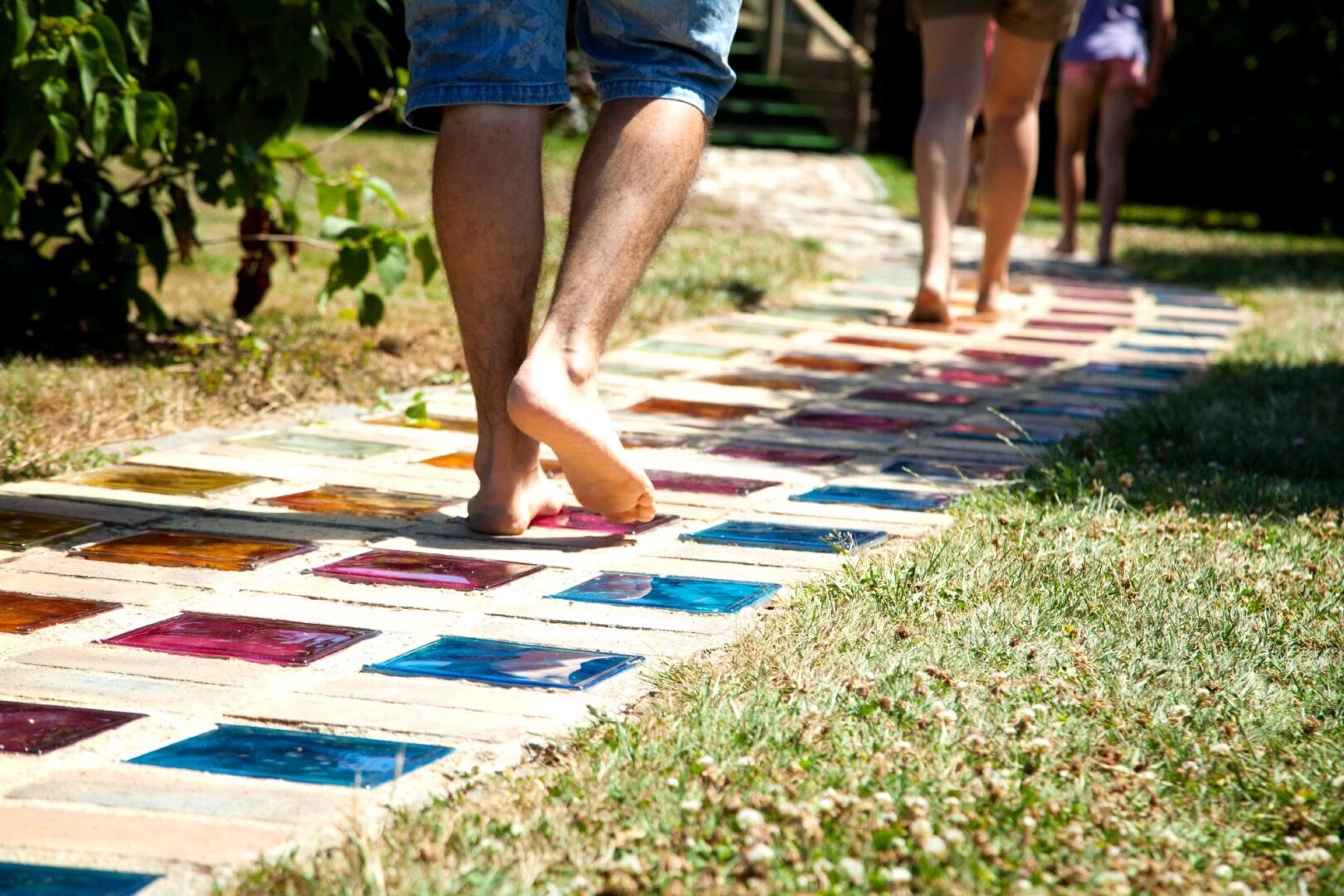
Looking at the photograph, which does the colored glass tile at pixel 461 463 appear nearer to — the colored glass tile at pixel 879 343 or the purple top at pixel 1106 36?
the colored glass tile at pixel 879 343

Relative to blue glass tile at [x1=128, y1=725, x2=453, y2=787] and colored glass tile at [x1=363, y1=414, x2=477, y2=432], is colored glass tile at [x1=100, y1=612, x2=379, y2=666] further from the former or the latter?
colored glass tile at [x1=363, y1=414, x2=477, y2=432]

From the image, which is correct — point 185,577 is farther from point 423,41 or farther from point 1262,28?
point 1262,28

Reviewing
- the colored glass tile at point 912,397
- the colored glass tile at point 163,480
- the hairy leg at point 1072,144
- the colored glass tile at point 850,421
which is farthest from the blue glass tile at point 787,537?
the hairy leg at point 1072,144

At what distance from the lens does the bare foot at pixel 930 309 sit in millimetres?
4957

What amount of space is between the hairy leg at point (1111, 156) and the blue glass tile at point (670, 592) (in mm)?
5865

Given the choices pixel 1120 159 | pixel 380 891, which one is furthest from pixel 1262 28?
pixel 380 891

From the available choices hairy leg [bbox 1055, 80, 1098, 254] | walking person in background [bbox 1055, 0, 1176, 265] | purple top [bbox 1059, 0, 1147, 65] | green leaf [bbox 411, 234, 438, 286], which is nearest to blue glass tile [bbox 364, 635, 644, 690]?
green leaf [bbox 411, 234, 438, 286]

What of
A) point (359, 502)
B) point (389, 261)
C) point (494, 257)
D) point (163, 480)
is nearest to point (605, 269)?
point (494, 257)

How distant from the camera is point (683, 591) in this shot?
6.97 feet

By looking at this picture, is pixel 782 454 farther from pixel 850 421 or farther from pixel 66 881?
pixel 66 881

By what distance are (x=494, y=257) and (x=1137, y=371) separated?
101 inches

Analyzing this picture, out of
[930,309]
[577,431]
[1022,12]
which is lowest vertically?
[930,309]

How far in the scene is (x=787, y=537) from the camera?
2457 mm

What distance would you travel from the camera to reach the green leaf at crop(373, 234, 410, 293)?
376 cm
